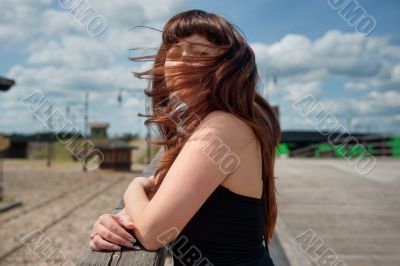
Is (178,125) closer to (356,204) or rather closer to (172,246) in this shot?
(172,246)

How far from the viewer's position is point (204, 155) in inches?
50.5

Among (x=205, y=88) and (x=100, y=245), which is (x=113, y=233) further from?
(x=205, y=88)

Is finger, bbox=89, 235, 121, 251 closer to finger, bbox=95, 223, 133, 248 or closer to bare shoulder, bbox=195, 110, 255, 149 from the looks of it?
finger, bbox=95, 223, 133, 248

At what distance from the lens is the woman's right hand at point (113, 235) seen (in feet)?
4.58

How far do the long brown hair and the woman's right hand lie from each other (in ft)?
0.64

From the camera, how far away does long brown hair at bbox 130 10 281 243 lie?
4.68ft

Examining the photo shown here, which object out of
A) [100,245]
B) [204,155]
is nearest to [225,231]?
[204,155]

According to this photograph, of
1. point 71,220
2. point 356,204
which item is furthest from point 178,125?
point 71,220

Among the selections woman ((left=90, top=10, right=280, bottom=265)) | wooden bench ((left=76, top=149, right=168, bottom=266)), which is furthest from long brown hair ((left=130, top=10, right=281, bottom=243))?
wooden bench ((left=76, top=149, right=168, bottom=266))

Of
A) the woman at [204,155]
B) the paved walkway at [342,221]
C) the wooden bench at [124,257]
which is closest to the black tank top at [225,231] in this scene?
the woman at [204,155]

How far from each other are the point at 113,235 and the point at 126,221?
6cm

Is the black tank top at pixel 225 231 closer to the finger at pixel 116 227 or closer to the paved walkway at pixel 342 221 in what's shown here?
the finger at pixel 116 227

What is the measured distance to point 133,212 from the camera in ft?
4.71

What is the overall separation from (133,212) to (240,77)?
21.3 inches
